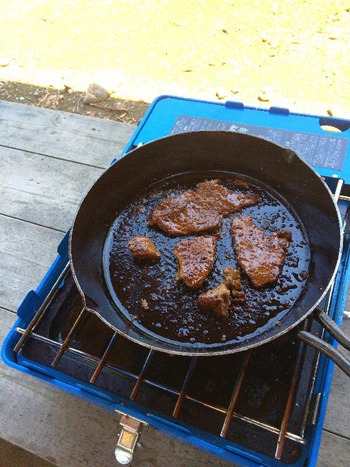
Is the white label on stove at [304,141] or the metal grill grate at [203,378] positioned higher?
the white label on stove at [304,141]

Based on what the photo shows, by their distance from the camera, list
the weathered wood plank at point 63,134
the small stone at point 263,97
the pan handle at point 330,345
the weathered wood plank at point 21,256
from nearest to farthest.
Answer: the pan handle at point 330,345
the weathered wood plank at point 21,256
the weathered wood plank at point 63,134
the small stone at point 263,97

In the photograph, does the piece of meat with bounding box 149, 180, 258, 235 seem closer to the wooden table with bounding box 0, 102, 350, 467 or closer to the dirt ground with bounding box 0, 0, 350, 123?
the wooden table with bounding box 0, 102, 350, 467

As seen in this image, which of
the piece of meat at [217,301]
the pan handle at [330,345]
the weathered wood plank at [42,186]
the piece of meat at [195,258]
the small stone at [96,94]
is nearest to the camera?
the pan handle at [330,345]

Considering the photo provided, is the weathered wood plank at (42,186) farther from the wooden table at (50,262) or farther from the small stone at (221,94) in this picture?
the small stone at (221,94)

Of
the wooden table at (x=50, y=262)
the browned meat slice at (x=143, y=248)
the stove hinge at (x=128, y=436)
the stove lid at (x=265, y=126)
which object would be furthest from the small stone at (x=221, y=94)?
the stove hinge at (x=128, y=436)

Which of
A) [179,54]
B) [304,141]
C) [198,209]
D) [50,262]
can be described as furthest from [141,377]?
[179,54]

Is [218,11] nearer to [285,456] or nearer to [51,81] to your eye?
[51,81]

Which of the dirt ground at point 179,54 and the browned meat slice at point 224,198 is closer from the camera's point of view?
the browned meat slice at point 224,198

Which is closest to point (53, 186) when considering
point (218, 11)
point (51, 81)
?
point (51, 81)
